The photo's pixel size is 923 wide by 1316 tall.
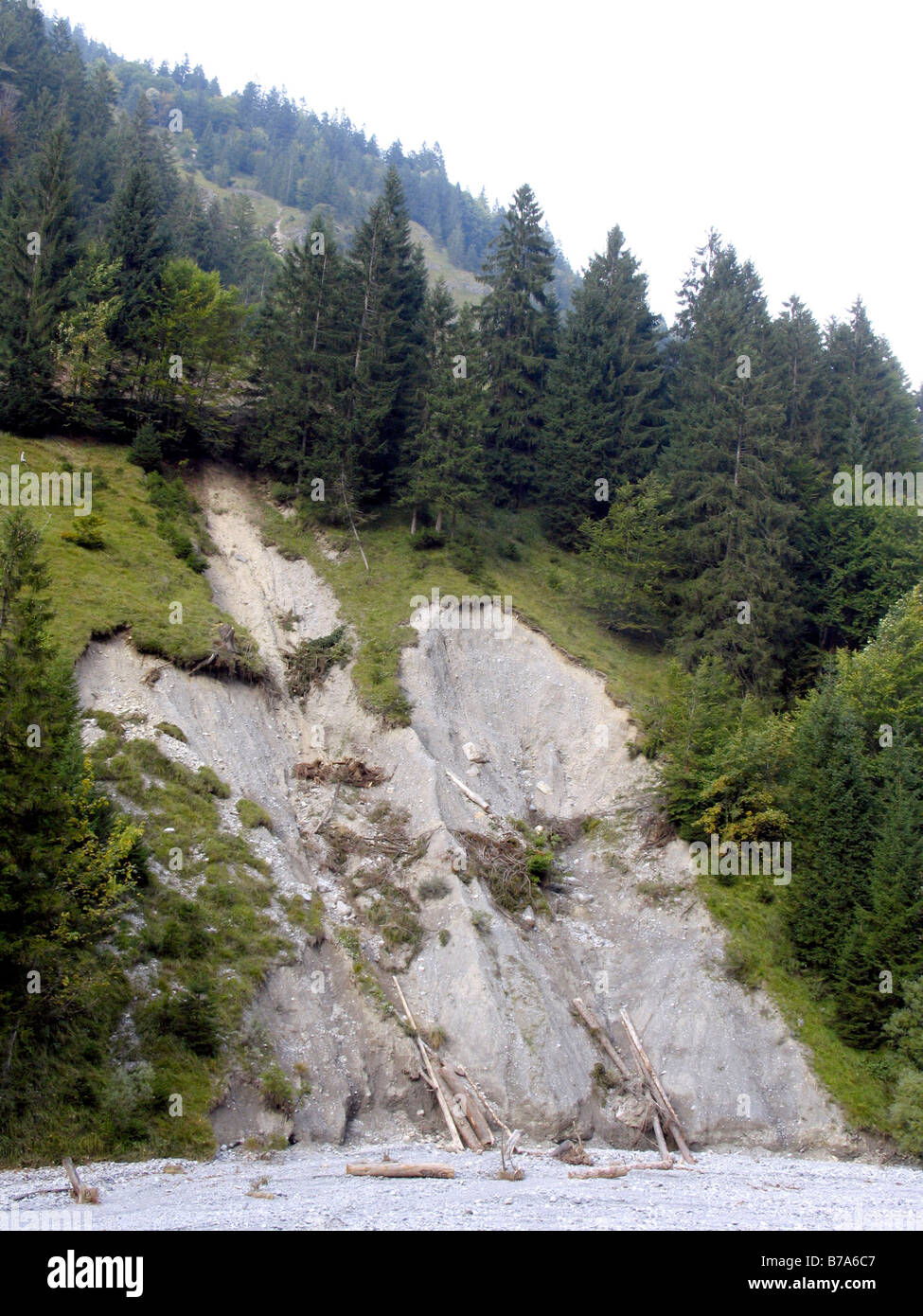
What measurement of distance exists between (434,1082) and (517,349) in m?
45.2

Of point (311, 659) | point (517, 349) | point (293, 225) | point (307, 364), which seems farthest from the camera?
point (293, 225)

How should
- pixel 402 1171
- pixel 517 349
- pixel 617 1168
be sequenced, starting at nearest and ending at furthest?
pixel 402 1171 < pixel 617 1168 < pixel 517 349

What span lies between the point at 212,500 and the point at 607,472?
23.7m

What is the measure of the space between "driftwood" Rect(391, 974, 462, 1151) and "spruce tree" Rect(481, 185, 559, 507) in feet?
116

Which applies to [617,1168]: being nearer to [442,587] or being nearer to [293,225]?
[442,587]

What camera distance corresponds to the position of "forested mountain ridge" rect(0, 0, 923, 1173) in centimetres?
2555

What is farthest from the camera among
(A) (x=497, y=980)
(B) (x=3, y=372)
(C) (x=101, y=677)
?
(B) (x=3, y=372)

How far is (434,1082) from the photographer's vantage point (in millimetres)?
21844

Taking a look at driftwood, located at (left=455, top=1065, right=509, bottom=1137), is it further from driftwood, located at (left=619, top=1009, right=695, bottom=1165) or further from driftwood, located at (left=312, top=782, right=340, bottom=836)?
driftwood, located at (left=312, top=782, right=340, bottom=836)

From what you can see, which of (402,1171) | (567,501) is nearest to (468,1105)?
(402,1171)

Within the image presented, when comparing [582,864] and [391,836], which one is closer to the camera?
[391,836]

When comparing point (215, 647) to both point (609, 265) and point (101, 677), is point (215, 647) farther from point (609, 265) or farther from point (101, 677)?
point (609, 265)
